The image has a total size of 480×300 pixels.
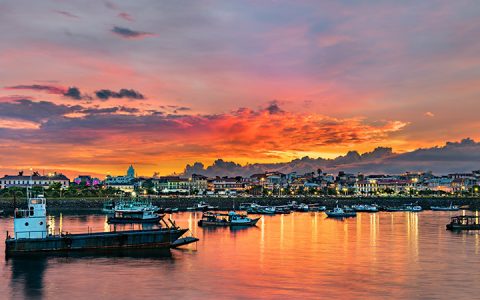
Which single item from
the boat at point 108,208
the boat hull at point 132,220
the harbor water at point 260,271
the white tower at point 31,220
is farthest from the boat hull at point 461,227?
the boat at point 108,208

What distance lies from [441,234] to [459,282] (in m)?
47.2

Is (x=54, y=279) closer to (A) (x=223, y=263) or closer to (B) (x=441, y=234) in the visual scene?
(A) (x=223, y=263)

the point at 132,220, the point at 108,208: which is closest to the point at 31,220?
the point at 132,220

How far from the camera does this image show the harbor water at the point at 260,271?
45906 millimetres

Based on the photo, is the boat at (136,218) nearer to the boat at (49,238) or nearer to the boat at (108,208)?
the boat at (108,208)

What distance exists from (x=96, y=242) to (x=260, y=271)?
890 inches

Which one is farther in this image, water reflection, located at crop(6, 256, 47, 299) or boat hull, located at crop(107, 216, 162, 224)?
boat hull, located at crop(107, 216, 162, 224)

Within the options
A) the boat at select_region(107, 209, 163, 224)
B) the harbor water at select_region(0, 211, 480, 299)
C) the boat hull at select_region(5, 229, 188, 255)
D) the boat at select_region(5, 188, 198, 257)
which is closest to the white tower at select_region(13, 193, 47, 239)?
the boat at select_region(5, 188, 198, 257)

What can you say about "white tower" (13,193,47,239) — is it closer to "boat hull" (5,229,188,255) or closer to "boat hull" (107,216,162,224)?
"boat hull" (5,229,188,255)

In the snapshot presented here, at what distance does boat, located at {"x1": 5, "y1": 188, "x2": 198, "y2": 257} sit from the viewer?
62688 mm

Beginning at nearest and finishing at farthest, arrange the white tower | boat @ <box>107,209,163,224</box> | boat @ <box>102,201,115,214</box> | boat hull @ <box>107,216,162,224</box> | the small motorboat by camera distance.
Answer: the white tower
boat hull @ <box>107,216,162,224</box>
boat @ <box>107,209,163,224</box>
the small motorboat
boat @ <box>102,201,115,214</box>

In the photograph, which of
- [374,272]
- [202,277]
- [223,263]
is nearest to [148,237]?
[223,263]

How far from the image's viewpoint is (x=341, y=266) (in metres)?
58.7

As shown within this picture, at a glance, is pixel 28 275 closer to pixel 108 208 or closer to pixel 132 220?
pixel 132 220
